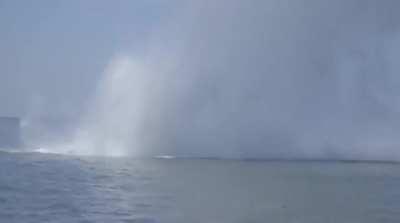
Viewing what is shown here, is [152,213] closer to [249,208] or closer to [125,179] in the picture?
[249,208]

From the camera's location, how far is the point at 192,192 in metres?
48.9

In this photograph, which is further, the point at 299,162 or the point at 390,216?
the point at 299,162

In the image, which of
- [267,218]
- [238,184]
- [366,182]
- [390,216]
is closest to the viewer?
[267,218]

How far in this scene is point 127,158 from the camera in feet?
281

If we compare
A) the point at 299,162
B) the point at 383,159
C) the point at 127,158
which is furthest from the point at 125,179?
the point at 383,159

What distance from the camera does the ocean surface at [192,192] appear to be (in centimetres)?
3781

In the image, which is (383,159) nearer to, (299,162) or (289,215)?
(299,162)

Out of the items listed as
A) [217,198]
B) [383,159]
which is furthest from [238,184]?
[383,159]

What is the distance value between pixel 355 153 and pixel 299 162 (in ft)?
48.9

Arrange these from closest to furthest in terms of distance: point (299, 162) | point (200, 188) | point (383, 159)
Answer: point (200, 188)
point (299, 162)
point (383, 159)

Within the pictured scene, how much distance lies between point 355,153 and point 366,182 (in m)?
35.4

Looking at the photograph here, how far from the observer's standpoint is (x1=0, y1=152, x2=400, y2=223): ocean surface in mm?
37812

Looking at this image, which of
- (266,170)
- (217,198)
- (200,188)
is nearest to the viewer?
(217,198)

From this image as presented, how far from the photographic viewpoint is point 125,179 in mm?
57219
